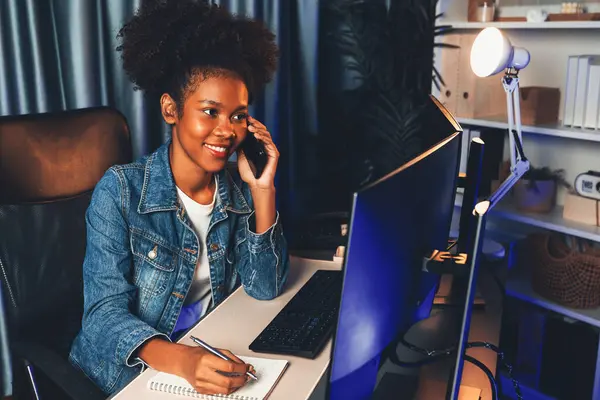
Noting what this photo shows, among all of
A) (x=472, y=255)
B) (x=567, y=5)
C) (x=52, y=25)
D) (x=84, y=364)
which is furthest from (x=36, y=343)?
(x=567, y=5)

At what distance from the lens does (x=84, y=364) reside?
1302 millimetres

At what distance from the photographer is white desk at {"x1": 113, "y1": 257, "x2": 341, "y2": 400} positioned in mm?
1014

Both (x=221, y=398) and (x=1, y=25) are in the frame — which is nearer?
(x=221, y=398)

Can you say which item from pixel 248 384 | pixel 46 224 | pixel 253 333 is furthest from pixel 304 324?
pixel 46 224

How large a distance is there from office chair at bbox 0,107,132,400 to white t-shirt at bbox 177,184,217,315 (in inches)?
9.1

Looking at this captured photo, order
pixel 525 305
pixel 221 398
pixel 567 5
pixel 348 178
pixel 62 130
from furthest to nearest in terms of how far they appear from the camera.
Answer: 1. pixel 348 178
2. pixel 525 305
3. pixel 567 5
4. pixel 62 130
5. pixel 221 398

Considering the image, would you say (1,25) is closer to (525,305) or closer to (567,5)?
(567,5)

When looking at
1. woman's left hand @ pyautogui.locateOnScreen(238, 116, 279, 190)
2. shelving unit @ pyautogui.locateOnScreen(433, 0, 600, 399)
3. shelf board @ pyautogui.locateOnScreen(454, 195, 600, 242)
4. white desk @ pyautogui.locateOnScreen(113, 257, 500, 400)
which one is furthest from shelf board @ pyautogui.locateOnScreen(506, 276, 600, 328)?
woman's left hand @ pyautogui.locateOnScreen(238, 116, 279, 190)

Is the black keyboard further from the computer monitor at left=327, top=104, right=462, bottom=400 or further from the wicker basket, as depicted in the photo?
the wicker basket

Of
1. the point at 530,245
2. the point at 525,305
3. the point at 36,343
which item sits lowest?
the point at 525,305

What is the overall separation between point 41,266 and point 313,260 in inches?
25.9

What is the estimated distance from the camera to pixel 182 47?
1.36 meters

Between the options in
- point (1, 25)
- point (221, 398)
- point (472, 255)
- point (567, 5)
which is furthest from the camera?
point (567, 5)

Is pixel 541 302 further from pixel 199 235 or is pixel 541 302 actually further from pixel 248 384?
pixel 248 384
